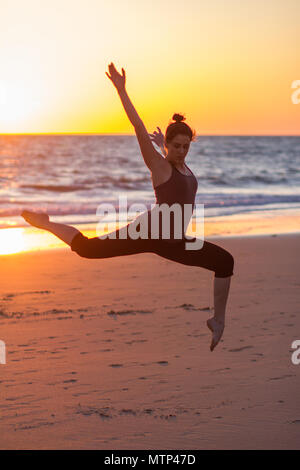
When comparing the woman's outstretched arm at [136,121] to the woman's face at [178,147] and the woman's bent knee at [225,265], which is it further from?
the woman's bent knee at [225,265]

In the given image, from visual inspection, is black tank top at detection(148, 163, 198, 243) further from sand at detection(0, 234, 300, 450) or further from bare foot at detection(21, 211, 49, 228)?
sand at detection(0, 234, 300, 450)

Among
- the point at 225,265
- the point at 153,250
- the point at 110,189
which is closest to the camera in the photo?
the point at 153,250

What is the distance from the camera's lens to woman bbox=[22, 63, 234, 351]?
4.84 m

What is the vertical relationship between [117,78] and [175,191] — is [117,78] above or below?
above

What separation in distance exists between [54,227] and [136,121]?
1.23 m

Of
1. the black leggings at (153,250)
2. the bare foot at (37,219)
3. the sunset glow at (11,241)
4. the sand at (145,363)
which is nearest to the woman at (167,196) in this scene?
the black leggings at (153,250)

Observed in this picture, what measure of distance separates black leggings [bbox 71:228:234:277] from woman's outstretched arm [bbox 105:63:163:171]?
2.01ft

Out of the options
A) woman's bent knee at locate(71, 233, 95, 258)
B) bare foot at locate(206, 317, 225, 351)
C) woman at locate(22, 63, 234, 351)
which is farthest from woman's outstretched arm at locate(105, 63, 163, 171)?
bare foot at locate(206, 317, 225, 351)

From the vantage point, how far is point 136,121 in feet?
15.8

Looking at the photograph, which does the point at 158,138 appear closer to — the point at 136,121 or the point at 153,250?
the point at 136,121

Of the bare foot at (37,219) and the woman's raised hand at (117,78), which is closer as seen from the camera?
the woman's raised hand at (117,78)

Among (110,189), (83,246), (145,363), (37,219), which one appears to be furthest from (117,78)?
(110,189)

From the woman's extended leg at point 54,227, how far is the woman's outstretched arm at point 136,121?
92 cm

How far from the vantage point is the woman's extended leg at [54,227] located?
5324mm
